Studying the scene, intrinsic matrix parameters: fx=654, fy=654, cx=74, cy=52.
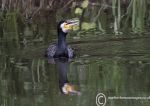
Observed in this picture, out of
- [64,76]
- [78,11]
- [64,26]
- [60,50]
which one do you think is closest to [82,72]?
[64,76]

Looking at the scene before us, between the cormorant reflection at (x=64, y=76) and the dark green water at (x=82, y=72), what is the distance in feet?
0.24

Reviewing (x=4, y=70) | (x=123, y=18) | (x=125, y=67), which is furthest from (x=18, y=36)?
(x=125, y=67)

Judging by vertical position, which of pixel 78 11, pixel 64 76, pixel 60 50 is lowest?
pixel 64 76

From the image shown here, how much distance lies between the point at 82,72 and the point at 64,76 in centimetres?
35

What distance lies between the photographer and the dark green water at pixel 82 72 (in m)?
9.06

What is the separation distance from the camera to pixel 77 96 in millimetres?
9125

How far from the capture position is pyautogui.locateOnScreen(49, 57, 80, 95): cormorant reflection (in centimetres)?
960

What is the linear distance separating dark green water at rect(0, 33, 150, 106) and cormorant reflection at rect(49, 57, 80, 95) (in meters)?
0.07

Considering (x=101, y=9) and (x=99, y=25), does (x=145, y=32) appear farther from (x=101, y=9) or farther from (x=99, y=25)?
(x=101, y=9)

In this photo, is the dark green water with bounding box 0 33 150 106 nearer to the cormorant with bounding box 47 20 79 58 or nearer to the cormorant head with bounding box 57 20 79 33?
the cormorant with bounding box 47 20 79 58

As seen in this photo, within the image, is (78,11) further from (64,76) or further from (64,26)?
(64,76)

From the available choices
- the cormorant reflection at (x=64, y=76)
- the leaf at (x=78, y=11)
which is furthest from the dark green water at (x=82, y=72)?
the leaf at (x=78, y=11)

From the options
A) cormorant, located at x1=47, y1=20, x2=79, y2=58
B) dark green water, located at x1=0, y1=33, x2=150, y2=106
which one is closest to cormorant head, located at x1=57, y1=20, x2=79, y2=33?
cormorant, located at x1=47, y1=20, x2=79, y2=58

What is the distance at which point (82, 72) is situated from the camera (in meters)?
11.0
